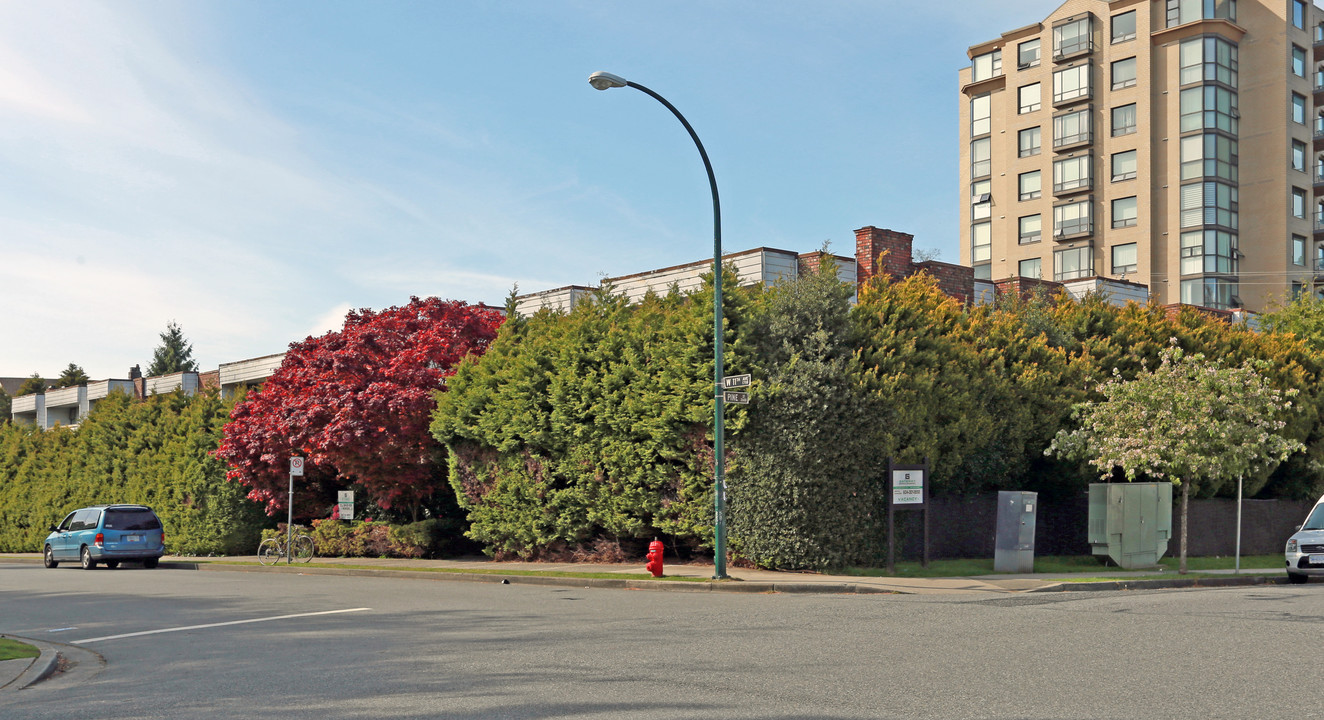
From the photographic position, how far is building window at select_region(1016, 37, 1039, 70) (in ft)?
225

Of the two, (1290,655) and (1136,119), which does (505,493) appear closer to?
(1290,655)

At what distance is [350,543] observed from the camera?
30.1 m

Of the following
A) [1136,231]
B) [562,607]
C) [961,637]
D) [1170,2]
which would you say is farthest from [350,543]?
[1170,2]

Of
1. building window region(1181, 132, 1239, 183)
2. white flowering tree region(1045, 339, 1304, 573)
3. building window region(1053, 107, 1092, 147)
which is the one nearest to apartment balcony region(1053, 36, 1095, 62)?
building window region(1053, 107, 1092, 147)

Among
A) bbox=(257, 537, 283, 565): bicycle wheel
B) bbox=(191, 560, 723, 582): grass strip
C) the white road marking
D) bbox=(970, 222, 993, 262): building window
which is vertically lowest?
bbox=(257, 537, 283, 565): bicycle wheel

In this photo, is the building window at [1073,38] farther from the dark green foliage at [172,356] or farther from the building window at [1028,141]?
the dark green foliage at [172,356]

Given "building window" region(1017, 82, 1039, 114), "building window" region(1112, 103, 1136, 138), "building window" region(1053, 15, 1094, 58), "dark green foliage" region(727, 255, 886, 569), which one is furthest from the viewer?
"building window" region(1017, 82, 1039, 114)

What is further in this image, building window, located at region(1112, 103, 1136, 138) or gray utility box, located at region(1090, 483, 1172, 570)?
building window, located at region(1112, 103, 1136, 138)

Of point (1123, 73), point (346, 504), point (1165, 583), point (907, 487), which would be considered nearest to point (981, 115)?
point (1123, 73)

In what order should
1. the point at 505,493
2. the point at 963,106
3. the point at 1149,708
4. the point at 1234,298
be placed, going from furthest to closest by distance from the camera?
1. the point at 963,106
2. the point at 1234,298
3. the point at 505,493
4. the point at 1149,708

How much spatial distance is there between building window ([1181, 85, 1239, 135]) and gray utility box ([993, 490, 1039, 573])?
4818cm

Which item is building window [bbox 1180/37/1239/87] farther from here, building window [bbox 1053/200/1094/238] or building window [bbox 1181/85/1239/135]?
building window [bbox 1053/200/1094/238]

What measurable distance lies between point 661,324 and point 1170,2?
5182 cm

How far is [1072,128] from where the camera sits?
2616 inches
